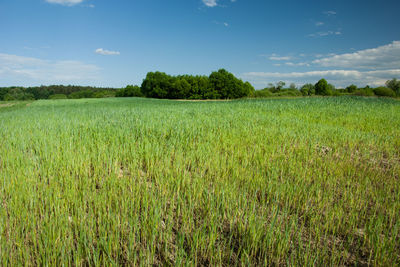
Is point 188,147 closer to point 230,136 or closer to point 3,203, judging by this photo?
point 230,136

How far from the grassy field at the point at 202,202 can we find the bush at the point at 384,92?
283 ft

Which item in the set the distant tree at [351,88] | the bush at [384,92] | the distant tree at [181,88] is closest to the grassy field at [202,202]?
the distant tree at [181,88]

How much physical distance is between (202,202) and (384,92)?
93.1 m

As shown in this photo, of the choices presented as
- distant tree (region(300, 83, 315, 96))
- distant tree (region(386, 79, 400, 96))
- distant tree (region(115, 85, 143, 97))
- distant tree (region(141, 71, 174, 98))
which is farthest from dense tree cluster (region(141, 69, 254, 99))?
distant tree (region(386, 79, 400, 96))

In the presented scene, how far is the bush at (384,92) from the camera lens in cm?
6968

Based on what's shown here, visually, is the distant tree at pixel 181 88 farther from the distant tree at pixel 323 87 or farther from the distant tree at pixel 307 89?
the distant tree at pixel 307 89

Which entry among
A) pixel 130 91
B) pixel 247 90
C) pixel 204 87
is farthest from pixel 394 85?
pixel 130 91

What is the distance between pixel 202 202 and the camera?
2.47 meters

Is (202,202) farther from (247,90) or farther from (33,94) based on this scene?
(33,94)

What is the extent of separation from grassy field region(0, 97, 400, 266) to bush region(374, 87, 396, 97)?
8631 centimetres

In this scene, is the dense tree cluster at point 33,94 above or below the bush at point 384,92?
above

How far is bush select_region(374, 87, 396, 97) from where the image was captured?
69.7 m

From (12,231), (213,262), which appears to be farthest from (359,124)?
(12,231)

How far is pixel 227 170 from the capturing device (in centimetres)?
341
